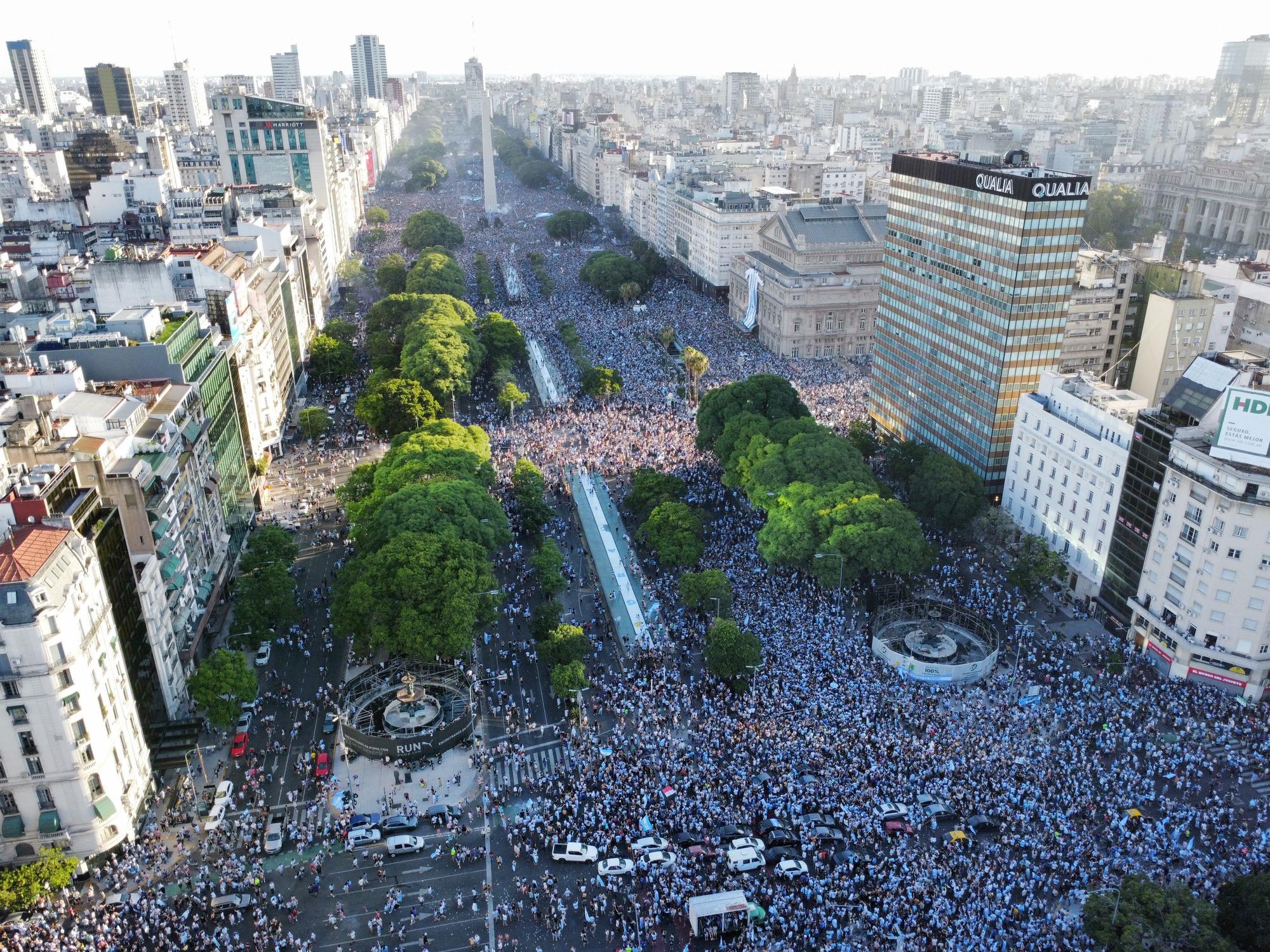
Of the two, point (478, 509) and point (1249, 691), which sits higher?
point (478, 509)

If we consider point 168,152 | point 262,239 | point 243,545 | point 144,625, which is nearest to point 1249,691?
point 144,625

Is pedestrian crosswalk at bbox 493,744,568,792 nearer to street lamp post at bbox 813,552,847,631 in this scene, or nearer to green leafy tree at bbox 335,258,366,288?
street lamp post at bbox 813,552,847,631

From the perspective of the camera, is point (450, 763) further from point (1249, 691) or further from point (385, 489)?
point (1249, 691)

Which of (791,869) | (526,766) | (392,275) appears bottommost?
(526,766)

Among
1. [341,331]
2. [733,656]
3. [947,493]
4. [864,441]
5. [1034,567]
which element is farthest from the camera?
[341,331]

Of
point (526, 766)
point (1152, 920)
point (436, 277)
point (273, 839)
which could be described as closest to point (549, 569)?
point (526, 766)

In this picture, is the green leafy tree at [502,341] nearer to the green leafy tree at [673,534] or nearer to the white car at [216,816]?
the green leafy tree at [673,534]

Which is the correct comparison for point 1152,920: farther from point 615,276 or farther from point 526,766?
point 615,276
